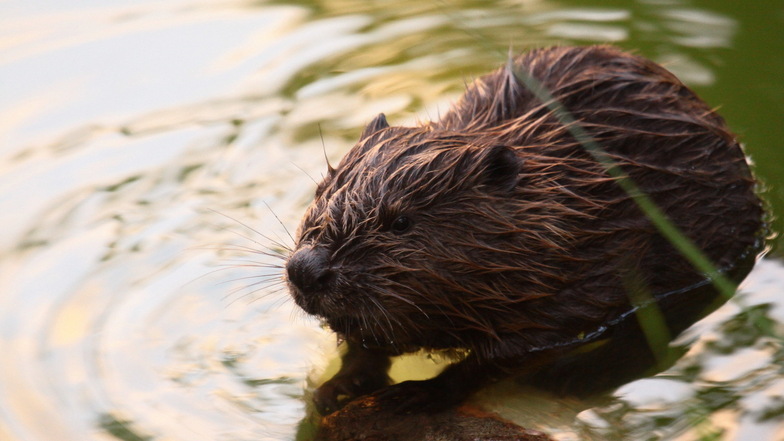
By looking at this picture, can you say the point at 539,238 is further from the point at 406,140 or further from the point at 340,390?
the point at 340,390

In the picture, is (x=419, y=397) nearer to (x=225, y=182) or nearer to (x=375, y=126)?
(x=375, y=126)

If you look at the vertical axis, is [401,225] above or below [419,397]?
above

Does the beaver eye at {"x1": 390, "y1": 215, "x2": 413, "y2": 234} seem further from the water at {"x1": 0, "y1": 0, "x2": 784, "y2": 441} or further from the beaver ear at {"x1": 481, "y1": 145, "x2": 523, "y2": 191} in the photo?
the water at {"x1": 0, "y1": 0, "x2": 784, "y2": 441}

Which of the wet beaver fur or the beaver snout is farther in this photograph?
the wet beaver fur

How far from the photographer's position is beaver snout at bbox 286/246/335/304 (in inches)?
153

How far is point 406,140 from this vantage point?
430 cm

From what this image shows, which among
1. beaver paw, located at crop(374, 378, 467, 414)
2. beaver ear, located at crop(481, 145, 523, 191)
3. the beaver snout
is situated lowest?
beaver paw, located at crop(374, 378, 467, 414)

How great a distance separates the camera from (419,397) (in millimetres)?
4090

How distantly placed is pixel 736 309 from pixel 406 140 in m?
1.64

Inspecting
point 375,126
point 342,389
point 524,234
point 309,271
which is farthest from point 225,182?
point 524,234

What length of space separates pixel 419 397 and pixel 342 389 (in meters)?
0.36

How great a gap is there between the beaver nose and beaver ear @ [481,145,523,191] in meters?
0.77

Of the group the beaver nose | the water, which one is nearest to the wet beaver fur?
the beaver nose

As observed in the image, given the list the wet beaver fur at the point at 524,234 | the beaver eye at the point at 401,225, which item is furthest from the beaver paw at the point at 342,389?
the beaver eye at the point at 401,225
